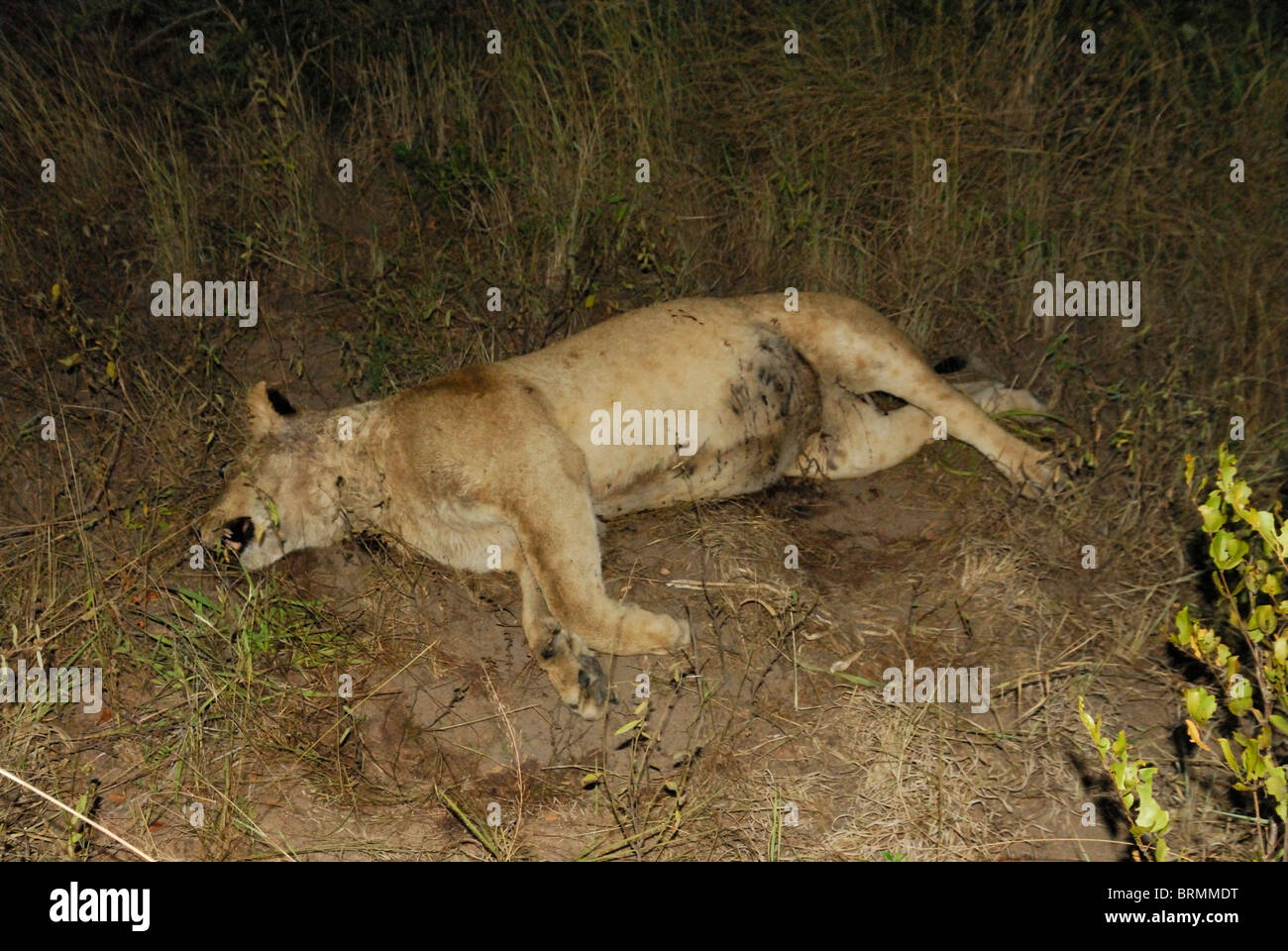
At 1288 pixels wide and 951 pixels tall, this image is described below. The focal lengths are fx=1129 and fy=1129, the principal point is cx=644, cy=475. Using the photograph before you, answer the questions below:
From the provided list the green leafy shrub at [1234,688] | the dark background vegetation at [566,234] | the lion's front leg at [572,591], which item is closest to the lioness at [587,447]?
the lion's front leg at [572,591]

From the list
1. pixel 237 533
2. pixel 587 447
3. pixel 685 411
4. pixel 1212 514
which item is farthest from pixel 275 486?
pixel 1212 514

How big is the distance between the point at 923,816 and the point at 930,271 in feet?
10.4

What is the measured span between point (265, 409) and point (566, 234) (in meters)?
1.87

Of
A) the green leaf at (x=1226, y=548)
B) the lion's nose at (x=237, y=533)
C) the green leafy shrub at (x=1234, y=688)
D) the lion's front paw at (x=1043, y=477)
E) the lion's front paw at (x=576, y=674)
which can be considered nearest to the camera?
the green leafy shrub at (x=1234, y=688)

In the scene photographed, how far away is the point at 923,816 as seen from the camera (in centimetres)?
354

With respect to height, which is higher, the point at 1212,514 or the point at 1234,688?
the point at 1212,514

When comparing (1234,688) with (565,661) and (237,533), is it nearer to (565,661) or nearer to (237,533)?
(565,661)

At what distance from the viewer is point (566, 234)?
5.68m

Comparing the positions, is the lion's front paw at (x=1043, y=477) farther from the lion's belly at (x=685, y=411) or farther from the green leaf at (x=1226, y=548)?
the green leaf at (x=1226, y=548)

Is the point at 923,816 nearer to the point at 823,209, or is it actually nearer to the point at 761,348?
the point at 761,348

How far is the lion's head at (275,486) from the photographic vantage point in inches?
176

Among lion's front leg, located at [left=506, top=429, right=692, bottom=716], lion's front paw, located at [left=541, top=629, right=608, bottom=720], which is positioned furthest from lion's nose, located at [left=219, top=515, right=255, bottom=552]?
lion's front paw, located at [left=541, top=629, right=608, bottom=720]

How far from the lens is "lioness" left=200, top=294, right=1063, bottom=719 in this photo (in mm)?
4164

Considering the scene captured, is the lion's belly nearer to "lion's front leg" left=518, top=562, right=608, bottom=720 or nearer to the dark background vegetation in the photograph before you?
the dark background vegetation
